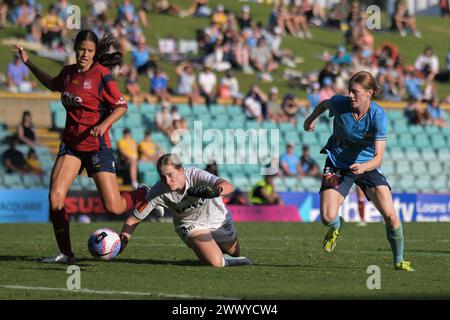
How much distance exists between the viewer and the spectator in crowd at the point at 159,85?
88.4 feet

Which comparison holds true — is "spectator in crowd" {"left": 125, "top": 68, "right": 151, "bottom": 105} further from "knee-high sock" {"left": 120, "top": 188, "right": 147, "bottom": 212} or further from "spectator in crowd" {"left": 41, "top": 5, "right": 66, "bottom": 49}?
"knee-high sock" {"left": 120, "top": 188, "right": 147, "bottom": 212}

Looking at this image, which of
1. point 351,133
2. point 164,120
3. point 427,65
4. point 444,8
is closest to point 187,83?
point 164,120

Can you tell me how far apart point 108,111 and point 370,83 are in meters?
2.79

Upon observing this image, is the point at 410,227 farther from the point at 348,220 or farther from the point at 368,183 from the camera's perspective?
the point at 368,183

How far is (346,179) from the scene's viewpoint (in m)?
11.6

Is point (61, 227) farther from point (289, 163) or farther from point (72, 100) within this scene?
point (289, 163)

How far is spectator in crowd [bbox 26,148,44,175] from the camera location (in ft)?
76.8

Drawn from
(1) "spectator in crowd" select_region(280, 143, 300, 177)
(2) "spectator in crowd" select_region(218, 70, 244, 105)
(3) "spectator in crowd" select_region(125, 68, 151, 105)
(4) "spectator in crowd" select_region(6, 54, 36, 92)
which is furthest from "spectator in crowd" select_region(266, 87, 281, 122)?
(4) "spectator in crowd" select_region(6, 54, 36, 92)

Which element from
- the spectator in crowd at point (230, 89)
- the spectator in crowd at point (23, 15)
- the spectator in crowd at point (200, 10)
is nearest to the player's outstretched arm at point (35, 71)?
the spectator in crowd at point (230, 89)

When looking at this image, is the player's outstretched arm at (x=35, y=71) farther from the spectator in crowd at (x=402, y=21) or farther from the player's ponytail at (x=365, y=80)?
the spectator in crowd at (x=402, y=21)

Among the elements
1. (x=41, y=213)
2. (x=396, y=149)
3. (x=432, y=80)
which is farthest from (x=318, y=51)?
(x=41, y=213)

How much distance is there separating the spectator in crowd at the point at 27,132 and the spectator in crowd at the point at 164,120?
321 cm

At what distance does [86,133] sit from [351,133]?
2725 mm
